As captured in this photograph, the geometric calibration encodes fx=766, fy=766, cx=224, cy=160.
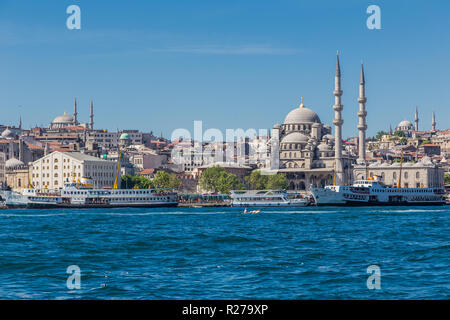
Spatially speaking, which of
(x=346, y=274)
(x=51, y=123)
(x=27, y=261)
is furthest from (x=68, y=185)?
(x=51, y=123)

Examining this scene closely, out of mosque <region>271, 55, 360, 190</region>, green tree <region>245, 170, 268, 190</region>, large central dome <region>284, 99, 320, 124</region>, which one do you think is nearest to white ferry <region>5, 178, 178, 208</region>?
green tree <region>245, 170, 268, 190</region>

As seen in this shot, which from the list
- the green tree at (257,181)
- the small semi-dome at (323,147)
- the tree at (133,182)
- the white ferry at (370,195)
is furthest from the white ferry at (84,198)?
the small semi-dome at (323,147)

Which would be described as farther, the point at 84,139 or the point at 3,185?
the point at 84,139

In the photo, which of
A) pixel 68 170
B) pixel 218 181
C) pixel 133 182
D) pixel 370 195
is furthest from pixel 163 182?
pixel 370 195

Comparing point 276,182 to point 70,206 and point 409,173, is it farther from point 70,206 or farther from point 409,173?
point 70,206

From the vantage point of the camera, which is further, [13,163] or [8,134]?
[8,134]

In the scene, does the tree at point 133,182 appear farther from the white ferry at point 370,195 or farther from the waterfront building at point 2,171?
the white ferry at point 370,195
